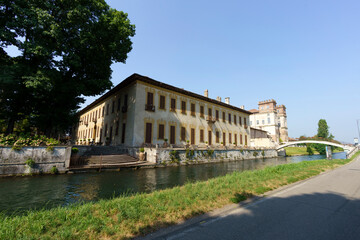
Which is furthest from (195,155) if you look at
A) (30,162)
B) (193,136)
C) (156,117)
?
(30,162)

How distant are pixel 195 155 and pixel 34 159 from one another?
588 inches

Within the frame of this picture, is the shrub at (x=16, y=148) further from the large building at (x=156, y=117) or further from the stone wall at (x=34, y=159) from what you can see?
the large building at (x=156, y=117)

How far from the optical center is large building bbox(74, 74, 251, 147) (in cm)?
1911

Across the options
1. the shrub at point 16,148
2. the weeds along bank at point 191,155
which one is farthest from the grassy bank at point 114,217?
the weeds along bank at point 191,155

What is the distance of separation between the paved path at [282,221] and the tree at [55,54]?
14506mm

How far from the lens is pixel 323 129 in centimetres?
7169

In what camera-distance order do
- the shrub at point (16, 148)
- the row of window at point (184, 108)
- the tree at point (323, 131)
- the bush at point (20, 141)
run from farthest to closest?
the tree at point (323, 131), the row of window at point (184, 108), the bush at point (20, 141), the shrub at point (16, 148)

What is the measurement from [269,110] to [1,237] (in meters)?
67.9

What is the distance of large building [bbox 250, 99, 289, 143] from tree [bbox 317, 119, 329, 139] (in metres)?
19.7

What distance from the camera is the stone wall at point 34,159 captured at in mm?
10219

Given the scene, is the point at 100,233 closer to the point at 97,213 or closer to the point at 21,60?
the point at 97,213

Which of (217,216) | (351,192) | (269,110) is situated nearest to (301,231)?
(217,216)

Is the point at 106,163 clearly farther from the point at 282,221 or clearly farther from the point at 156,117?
the point at 282,221

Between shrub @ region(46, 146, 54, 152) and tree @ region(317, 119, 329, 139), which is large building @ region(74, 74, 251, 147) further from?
tree @ region(317, 119, 329, 139)
